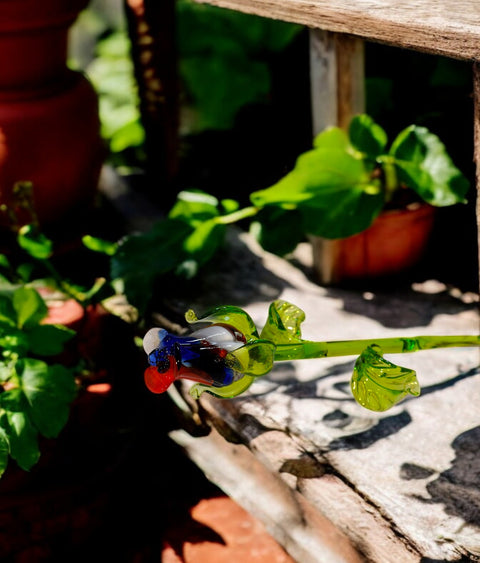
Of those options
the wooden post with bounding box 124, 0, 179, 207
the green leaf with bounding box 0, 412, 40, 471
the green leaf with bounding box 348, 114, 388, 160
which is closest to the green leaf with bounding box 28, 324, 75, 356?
the green leaf with bounding box 0, 412, 40, 471

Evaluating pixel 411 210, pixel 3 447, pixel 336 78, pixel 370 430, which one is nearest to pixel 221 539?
pixel 370 430

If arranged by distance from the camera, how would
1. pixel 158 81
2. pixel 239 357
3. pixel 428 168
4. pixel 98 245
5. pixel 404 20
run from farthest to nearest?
pixel 158 81, pixel 98 245, pixel 428 168, pixel 404 20, pixel 239 357

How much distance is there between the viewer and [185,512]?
6.17 feet

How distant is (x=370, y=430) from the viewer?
156 cm

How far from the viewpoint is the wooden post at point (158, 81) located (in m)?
2.23

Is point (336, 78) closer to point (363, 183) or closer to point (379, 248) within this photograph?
point (363, 183)

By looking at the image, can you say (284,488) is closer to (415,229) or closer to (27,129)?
(415,229)

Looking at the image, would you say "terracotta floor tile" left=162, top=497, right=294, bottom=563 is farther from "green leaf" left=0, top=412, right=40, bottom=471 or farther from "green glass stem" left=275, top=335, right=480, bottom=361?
"green glass stem" left=275, top=335, right=480, bottom=361

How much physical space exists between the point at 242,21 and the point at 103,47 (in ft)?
3.30

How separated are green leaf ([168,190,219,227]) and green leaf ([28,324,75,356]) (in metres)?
0.53

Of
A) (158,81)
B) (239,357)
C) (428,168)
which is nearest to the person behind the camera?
(239,357)

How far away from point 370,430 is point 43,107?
3.88 feet

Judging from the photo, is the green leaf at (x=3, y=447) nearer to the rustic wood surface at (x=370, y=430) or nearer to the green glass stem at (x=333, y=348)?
the rustic wood surface at (x=370, y=430)

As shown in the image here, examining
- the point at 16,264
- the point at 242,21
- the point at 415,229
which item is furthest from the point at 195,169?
the point at 415,229
